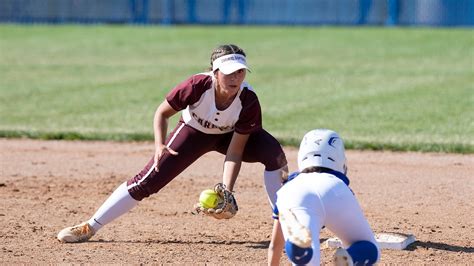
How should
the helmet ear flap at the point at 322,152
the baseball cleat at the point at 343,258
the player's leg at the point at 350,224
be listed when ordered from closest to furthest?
the baseball cleat at the point at 343,258 < the player's leg at the point at 350,224 < the helmet ear flap at the point at 322,152

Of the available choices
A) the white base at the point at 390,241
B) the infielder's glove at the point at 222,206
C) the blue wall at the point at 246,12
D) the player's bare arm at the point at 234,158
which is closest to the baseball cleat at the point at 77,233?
the infielder's glove at the point at 222,206

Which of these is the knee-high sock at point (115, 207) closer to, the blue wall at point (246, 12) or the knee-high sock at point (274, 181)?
the knee-high sock at point (274, 181)

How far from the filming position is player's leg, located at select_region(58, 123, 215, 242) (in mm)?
7016

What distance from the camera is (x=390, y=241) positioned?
6.89 m

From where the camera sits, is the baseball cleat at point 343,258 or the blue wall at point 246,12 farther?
the blue wall at point 246,12

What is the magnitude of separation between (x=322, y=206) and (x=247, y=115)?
1.82 metres

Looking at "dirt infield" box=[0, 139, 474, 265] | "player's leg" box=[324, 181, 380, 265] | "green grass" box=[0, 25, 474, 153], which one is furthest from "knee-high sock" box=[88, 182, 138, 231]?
"green grass" box=[0, 25, 474, 153]

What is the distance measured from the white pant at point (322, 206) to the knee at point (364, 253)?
2.5 inches

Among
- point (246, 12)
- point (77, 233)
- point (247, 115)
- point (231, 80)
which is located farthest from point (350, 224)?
point (246, 12)

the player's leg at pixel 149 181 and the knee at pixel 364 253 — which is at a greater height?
the knee at pixel 364 253

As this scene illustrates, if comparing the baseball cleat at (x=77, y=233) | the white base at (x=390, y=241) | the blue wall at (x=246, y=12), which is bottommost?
the blue wall at (x=246, y=12)

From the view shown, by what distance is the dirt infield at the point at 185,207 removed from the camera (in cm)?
679

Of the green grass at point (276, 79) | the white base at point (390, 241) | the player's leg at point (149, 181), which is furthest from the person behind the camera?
the green grass at point (276, 79)

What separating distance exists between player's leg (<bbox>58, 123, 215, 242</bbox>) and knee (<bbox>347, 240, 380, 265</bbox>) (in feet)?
6.94
